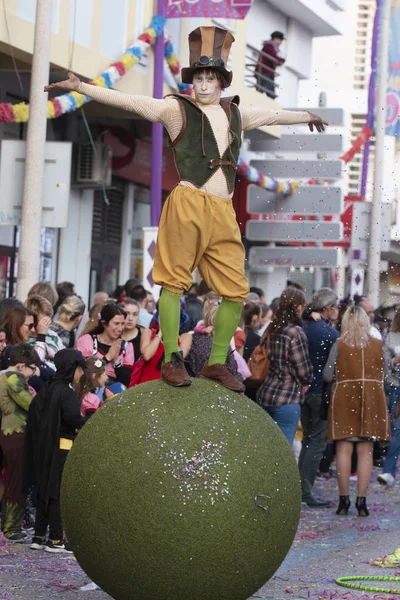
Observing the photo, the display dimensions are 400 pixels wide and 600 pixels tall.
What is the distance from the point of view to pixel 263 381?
475 inches

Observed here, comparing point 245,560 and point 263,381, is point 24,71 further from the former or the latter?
point 245,560

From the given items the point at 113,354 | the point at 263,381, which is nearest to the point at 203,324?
the point at 113,354

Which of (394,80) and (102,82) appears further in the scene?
(394,80)

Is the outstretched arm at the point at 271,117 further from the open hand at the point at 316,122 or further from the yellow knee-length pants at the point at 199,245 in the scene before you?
the yellow knee-length pants at the point at 199,245

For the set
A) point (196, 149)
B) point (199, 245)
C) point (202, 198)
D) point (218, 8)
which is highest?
point (218, 8)

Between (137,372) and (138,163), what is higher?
(138,163)

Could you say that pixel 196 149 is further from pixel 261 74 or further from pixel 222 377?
pixel 261 74

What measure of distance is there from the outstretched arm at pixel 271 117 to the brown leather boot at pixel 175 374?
4.97 feet

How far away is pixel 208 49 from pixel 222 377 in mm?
1800

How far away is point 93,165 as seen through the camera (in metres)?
20.7

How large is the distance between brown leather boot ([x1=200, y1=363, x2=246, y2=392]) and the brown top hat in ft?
5.34

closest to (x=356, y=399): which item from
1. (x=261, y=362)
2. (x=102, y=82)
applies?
(x=261, y=362)

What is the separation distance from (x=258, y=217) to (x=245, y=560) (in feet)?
67.1

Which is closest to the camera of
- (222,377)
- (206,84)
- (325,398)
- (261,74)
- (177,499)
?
(177,499)
